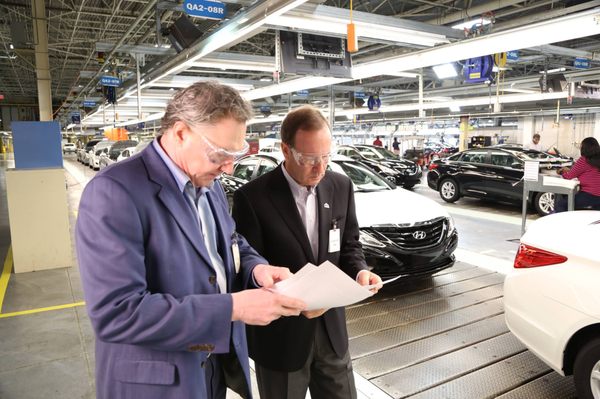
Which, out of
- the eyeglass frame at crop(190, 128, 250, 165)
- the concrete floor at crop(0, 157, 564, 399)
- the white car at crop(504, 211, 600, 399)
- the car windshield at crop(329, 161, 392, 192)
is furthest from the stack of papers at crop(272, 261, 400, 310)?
the car windshield at crop(329, 161, 392, 192)

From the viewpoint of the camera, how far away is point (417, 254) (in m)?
4.56

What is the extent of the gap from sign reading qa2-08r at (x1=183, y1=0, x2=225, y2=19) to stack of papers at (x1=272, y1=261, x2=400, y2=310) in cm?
514

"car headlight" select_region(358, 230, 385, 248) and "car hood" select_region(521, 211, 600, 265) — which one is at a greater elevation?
"car hood" select_region(521, 211, 600, 265)

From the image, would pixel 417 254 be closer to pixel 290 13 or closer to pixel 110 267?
pixel 290 13

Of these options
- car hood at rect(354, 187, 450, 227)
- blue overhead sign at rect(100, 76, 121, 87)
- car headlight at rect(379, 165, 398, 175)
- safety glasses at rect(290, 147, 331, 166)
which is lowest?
car headlight at rect(379, 165, 398, 175)

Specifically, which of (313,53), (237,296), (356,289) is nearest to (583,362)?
(356,289)

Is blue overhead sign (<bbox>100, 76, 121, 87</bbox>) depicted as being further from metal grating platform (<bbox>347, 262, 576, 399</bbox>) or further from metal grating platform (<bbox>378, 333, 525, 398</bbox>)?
metal grating platform (<bbox>378, 333, 525, 398</bbox>)

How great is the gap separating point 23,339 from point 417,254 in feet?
12.2

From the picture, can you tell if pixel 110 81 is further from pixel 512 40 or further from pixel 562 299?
pixel 562 299

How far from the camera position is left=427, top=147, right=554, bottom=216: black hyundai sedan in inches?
399

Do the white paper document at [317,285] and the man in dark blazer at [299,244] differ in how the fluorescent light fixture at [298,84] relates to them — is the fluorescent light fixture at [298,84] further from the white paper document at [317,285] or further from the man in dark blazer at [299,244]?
the white paper document at [317,285]

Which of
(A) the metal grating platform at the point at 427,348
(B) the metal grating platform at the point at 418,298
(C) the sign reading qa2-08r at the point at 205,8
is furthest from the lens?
(C) the sign reading qa2-08r at the point at 205,8

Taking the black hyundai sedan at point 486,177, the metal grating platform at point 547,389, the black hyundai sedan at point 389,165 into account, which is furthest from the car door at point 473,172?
the metal grating platform at point 547,389

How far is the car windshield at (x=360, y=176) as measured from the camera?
19.6 ft
